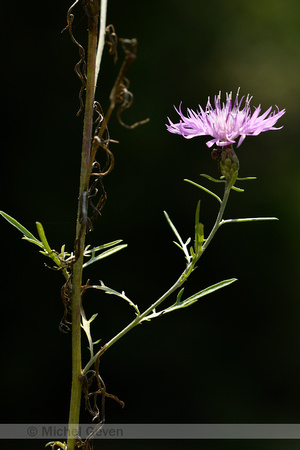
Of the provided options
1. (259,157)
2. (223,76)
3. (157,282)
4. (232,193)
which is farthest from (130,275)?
(223,76)

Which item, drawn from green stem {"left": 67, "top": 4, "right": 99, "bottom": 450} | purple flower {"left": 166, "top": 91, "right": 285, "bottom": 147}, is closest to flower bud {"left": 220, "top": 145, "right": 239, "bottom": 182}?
purple flower {"left": 166, "top": 91, "right": 285, "bottom": 147}

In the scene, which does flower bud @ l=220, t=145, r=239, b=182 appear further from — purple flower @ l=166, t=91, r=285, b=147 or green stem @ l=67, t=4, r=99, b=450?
green stem @ l=67, t=4, r=99, b=450

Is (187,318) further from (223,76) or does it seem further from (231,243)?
(223,76)

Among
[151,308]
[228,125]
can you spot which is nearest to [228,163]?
[228,125]

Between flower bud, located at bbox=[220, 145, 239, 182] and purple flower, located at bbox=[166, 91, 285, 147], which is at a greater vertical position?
purple flower, located at bbox=[166, 91, 285, 147]

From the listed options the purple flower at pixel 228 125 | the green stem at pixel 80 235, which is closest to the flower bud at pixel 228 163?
the purple flower at pixel 228 125

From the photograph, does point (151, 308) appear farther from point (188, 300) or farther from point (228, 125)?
point (228, 125)
